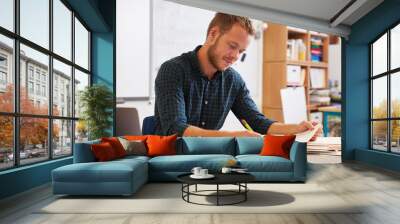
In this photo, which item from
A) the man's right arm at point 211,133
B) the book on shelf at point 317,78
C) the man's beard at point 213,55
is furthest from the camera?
the book on shelf at point 317,78

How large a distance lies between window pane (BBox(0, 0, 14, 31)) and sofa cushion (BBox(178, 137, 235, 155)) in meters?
2.88

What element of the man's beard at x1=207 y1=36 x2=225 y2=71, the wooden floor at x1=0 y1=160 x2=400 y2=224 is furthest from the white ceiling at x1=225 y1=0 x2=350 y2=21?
the wooden floor at x1=0 y1=160 x2=400 y2=224

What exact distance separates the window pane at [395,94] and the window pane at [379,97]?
33cm

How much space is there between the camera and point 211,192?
190 inches

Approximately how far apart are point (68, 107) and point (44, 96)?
1115mm

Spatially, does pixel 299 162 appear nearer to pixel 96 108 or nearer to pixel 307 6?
pixel 307 6

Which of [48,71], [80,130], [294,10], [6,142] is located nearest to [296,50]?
[294,10]

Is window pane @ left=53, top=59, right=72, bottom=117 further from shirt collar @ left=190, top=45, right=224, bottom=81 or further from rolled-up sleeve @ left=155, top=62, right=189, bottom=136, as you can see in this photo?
shirt collar @ left=190, top=45, right=224, bottom=81

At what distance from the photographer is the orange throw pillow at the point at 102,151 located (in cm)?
522

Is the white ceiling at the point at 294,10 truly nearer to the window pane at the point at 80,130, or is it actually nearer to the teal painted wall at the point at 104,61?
the teal painted wall at the point at 104,61

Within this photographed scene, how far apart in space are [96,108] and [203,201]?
156 inches

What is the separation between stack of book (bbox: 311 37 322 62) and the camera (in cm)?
1031

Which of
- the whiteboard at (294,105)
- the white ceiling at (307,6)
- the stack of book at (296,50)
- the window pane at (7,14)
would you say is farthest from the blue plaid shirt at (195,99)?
the window pane at (7,14)

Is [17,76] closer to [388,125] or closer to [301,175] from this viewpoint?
[301,175]
